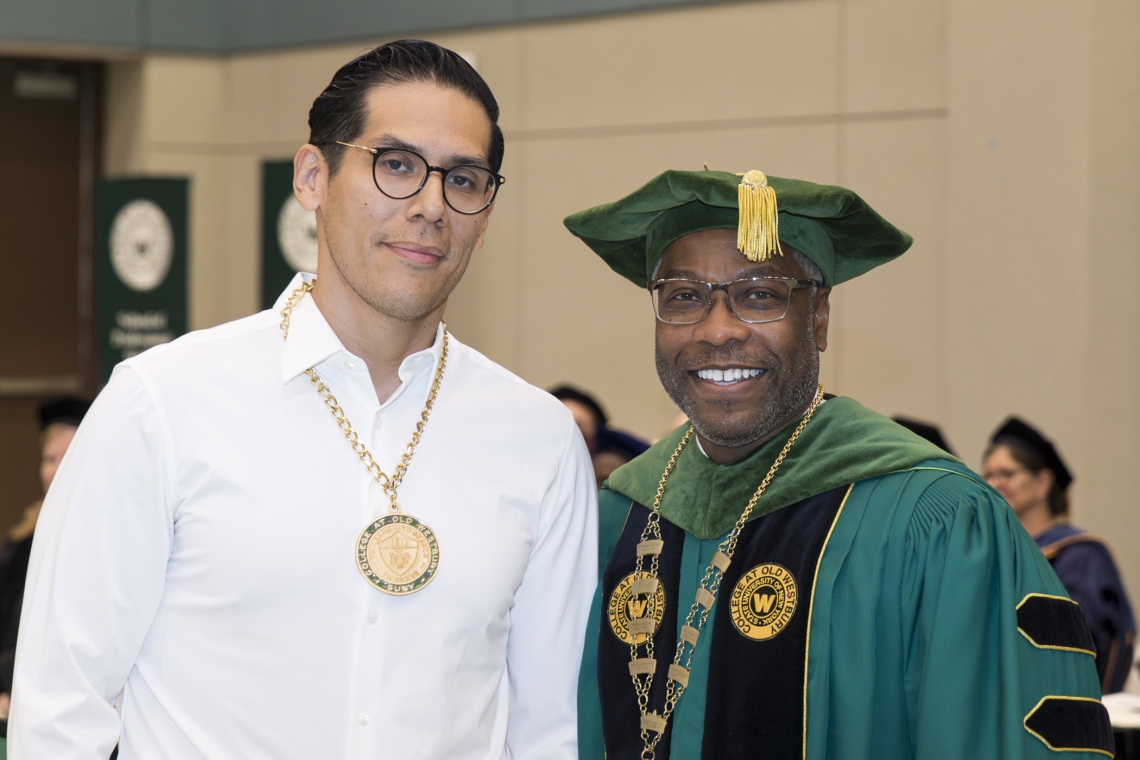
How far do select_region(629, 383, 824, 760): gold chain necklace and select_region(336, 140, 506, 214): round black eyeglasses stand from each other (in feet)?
2.37

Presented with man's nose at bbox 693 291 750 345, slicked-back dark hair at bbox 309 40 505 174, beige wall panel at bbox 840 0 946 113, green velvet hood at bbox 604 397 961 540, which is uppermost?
beige wall panel at bbox 840 0 946 113

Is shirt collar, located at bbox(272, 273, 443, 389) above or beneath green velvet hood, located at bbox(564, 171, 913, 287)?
beneath

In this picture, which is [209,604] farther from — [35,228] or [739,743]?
[35,228]

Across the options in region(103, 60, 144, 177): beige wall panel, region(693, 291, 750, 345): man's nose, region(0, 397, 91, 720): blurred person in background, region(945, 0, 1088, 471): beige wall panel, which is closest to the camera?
region(693, 291, 750, 345): man's nose

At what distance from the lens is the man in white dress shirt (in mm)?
1863

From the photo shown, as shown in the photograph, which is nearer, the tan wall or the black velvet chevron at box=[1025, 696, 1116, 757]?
the black velvet chevron at box=[1025, 696, 1116, 757]

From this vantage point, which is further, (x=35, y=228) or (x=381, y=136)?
(x=35, y=228)

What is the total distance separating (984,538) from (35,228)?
28.4 feet

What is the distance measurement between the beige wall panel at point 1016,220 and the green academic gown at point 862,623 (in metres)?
4.09

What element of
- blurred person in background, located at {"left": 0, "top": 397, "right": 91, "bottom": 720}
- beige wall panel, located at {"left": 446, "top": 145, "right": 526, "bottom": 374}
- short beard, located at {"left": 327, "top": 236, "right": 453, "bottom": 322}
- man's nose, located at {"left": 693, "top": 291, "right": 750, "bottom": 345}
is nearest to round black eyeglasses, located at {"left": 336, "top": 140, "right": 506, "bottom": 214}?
short beard, located at {"left": 327, "top": 236, "right": 453, "bottom": 322}

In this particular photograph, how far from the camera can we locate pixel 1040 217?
593cm

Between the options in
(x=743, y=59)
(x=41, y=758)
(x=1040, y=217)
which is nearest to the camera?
(x=41, y=758)

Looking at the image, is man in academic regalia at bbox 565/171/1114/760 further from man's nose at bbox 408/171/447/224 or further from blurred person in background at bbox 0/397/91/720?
blurred person in background at bbox 0/397/91/720

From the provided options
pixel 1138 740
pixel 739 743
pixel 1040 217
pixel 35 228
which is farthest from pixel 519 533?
pixel 35 228
